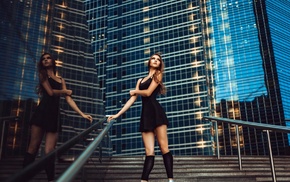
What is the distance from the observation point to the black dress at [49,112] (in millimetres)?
2695

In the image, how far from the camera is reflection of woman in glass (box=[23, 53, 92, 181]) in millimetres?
2564

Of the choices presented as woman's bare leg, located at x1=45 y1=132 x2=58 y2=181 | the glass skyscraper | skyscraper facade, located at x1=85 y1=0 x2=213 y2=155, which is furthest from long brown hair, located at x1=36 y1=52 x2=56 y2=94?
the glass skyscraper

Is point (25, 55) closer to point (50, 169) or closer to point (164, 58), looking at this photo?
point (50, 169)

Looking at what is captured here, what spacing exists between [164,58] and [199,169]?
6636 centimetres

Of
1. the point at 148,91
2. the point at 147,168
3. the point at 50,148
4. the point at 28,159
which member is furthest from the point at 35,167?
the point at 148,91

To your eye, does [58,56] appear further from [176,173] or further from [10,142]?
[176,173]

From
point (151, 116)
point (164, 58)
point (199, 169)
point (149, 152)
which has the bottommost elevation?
point (199, 169)

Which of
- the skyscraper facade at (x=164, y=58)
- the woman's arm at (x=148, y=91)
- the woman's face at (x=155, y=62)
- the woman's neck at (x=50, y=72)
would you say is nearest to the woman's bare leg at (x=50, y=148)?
the woman's neck at (x=50, y=72)

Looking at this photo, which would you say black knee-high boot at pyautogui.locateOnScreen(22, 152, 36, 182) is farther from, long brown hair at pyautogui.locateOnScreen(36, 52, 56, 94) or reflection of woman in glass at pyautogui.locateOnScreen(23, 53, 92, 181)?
long brown hair at pyautogui.locateOnScreen(36, 52, 56, 94)

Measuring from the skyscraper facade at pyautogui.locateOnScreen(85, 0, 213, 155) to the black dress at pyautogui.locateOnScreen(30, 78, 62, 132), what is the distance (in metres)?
60.9

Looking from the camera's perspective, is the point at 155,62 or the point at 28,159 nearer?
the point at 28,159

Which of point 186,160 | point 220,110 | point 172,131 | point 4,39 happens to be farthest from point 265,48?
point 4,39

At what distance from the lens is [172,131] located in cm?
6688

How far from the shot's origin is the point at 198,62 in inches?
2753
